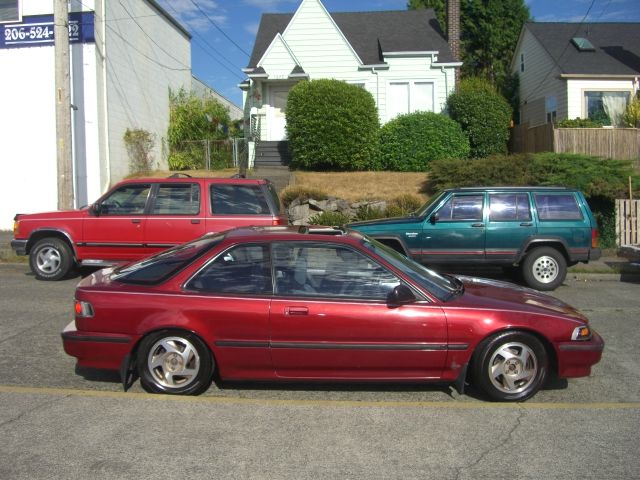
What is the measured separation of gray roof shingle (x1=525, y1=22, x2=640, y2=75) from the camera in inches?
896

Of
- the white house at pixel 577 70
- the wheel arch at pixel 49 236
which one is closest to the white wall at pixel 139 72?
the wheel arch at pixel 49 236

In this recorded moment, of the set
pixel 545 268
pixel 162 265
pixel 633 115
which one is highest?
pixel 633 115

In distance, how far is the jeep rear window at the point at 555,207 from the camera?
1072cm

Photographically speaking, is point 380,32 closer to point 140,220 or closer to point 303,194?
point 303,194

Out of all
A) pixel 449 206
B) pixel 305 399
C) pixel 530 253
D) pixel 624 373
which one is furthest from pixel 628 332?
pixel 305 399

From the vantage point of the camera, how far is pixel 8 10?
723 inches

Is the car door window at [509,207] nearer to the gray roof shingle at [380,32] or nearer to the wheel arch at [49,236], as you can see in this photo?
the wheel arch at [49,236]

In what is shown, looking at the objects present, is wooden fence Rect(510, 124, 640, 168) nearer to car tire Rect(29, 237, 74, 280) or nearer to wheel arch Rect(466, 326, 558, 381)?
car tire Rect(29, 237, 74, 280)

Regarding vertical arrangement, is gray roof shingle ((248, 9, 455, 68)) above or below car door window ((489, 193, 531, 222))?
above

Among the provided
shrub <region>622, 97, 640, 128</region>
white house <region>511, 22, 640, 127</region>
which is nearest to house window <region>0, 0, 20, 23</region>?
white house <region>511, 22, 640, 127</region>

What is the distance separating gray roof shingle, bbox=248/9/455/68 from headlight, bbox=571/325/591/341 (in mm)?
18922

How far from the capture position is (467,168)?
54.6 feet

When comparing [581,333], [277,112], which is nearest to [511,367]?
[581,333]

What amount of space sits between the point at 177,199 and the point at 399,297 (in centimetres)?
631
